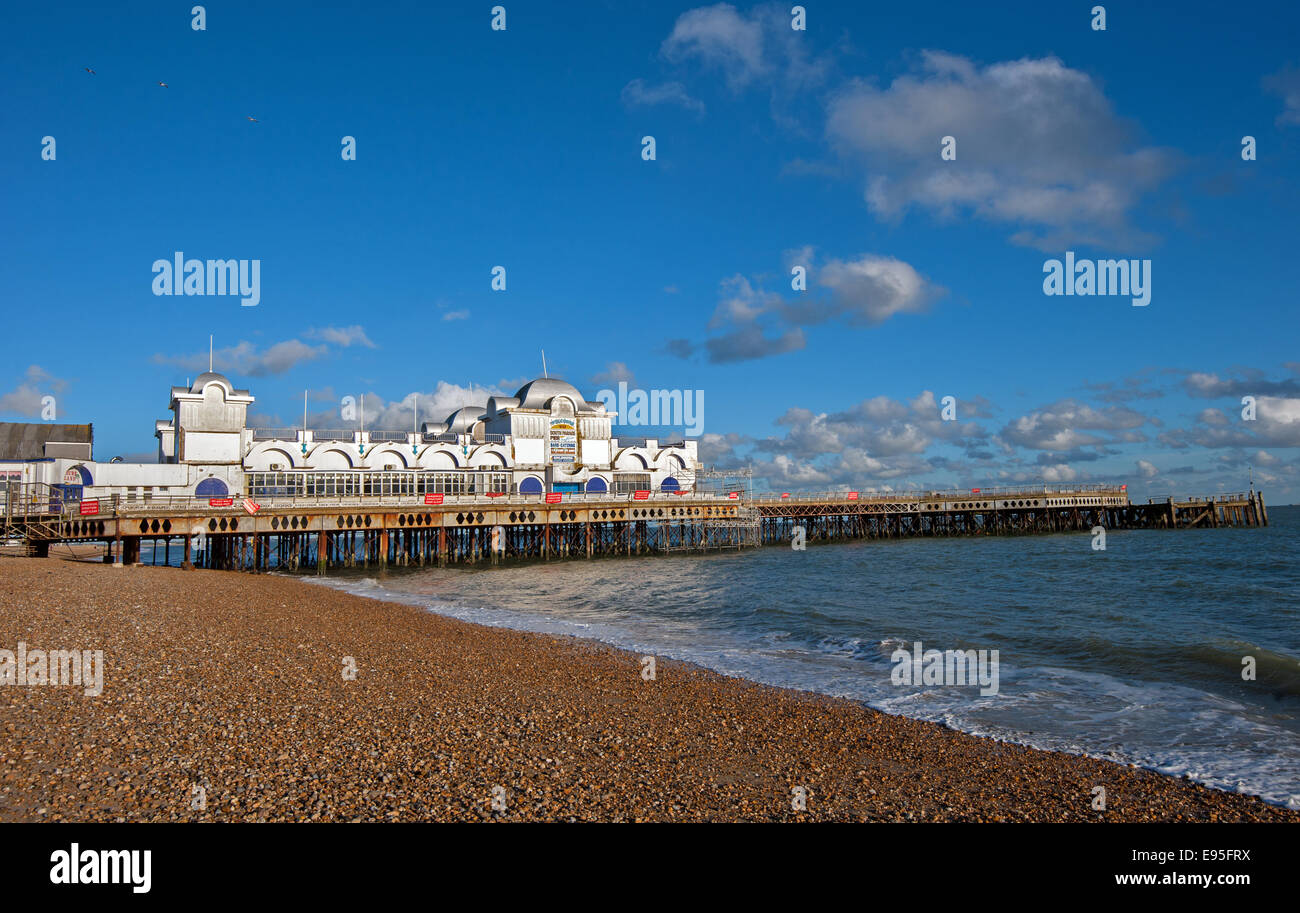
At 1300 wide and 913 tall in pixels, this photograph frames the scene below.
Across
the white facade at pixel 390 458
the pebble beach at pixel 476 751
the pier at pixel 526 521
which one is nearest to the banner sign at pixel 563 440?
the white facade at pixel 390 458

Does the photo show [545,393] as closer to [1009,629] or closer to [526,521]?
[526,521]

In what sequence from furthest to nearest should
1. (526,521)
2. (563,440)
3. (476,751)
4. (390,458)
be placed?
(563,440) → (390,458) → (526,521) → (476,751)

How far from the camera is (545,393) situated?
188ft

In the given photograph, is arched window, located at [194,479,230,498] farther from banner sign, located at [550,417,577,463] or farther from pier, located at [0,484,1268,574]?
banner sign, located at [550,417,577,463]

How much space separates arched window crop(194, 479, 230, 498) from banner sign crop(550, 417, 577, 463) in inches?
842

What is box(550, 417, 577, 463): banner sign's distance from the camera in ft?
176

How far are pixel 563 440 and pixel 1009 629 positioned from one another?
129 ft

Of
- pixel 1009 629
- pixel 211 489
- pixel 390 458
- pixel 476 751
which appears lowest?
pixel 1009 629

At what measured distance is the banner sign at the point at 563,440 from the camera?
176 feet

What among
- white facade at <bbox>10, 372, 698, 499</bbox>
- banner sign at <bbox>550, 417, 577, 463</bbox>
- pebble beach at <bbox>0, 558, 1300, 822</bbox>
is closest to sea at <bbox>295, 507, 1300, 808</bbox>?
pebble beach at <bbox>0, 558, 1300, 822</bbox>

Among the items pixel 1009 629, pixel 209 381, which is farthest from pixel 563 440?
pixel 1009 629

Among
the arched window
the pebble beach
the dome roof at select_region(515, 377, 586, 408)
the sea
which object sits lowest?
the sea
